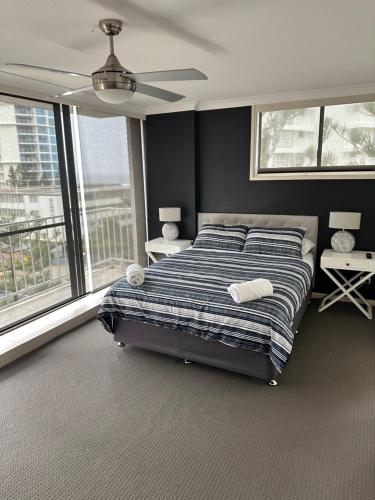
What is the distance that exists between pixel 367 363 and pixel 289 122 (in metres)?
2.86

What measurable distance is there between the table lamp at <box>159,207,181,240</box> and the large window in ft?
2.13

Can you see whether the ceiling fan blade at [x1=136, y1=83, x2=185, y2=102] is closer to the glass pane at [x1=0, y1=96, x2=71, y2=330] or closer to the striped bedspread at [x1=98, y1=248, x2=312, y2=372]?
the striped bedspread at [x1=98, y1=248, x2=312, y2=372]

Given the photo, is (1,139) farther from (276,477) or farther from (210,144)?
(276,477)

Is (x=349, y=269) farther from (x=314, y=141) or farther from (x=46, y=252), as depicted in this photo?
(x=46, y=252)

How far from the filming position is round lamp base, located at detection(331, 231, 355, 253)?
3.79 meters

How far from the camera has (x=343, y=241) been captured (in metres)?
3.79

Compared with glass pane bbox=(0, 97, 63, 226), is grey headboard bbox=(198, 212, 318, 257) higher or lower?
lower

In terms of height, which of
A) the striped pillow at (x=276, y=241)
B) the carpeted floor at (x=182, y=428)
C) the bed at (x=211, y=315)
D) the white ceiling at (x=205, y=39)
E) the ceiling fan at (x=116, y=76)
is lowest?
the carpeted floor at (x=182, y=428)

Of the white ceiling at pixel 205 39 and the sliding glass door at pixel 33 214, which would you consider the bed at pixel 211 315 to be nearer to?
the sliding glass door at pixel 33 214

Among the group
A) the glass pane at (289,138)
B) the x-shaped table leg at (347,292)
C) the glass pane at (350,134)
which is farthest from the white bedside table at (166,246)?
the glass pane at (350,134)

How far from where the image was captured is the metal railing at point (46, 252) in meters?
3.65

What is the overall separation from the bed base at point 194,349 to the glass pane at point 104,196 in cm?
155

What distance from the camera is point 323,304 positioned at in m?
3.96

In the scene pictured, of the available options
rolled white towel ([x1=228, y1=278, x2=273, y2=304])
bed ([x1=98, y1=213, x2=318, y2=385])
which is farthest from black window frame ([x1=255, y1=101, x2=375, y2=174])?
rolled white towel ([x1=228, y1=278, x2=273, y2=304])
